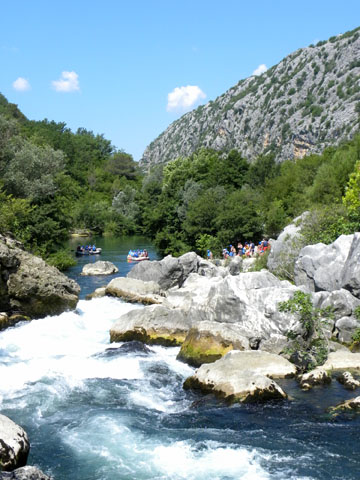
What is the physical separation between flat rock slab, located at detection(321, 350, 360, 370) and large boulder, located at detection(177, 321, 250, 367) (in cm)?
272

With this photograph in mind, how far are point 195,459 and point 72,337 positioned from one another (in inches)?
443

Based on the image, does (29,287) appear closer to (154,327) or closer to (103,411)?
(154,327)

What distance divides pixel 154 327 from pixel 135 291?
8575mm

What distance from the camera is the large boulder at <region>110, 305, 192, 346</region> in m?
19.6

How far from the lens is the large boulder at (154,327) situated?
771 inches

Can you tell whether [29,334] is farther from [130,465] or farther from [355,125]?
[355,125]

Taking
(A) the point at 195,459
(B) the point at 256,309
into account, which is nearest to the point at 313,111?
(B) the point at 256,309

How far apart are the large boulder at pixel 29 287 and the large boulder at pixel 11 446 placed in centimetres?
1277

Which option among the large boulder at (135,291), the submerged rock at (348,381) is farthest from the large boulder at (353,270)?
the large boulder at (135,291)

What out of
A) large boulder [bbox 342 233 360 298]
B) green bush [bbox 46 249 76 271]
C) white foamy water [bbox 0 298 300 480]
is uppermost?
large boulder [bbox 342 233 360 298]

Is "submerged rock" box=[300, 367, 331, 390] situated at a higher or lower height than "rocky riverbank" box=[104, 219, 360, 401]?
lower

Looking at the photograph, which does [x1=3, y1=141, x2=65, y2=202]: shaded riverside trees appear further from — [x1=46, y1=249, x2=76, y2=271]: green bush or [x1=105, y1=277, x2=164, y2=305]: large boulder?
[x1=105, y1=277, x2=164, y2=305]: large boulder

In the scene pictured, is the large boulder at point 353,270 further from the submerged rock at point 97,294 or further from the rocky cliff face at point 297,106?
the rocky cliff face at point 297,106

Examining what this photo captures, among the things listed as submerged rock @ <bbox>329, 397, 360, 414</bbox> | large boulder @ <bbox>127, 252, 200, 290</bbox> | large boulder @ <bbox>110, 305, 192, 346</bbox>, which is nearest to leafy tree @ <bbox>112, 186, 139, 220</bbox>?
large boulder @ <bbox>127, 252, 200, 290</bbox>
